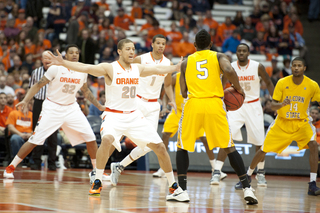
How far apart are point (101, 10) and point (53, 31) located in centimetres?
192

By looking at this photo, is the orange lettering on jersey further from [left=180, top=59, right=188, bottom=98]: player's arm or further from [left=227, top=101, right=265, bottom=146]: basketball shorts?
[left=227, top=101, right=265, bottom=146]: basketball shorts

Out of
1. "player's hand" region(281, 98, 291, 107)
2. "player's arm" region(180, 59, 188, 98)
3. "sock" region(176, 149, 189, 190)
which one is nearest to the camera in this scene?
"sock" region(176, 149, 189, 190)

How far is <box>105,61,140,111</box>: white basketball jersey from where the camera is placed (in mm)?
5773

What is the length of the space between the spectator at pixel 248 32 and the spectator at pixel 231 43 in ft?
2.43

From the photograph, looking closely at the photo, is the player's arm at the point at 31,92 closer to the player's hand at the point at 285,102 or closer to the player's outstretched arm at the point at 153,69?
the player's outstretched arm at the point at 153,69

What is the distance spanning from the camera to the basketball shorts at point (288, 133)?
690 cm

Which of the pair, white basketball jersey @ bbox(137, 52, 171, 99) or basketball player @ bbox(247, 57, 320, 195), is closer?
basketball player @ bbox(247, 57, 320, 195)

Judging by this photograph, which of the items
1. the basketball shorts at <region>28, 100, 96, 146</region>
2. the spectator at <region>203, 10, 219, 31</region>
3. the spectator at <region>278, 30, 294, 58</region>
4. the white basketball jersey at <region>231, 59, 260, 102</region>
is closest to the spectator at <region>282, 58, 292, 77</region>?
the spectator at <region>278, 30, 294, 58</region>

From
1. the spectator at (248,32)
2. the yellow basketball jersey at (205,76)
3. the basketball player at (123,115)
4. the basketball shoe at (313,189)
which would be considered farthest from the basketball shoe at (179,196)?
the spectator at (248,32)

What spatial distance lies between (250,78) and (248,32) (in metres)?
9.15

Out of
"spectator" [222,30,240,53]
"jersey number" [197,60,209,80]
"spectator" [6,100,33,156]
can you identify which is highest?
"spectator" [222,30,240,53]

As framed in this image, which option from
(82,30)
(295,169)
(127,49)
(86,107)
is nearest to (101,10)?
(82,30)

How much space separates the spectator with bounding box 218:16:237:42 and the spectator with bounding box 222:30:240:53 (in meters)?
0.68

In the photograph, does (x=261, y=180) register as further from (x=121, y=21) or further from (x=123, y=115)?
(x=121, y=21)
